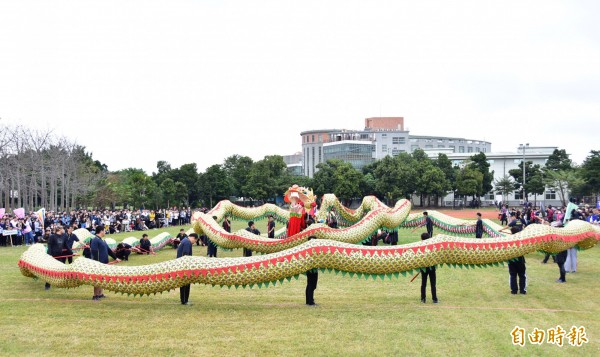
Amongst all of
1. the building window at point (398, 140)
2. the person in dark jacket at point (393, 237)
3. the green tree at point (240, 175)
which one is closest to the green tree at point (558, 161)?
the building window at point (398, 140)

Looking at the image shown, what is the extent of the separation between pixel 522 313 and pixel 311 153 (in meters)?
91.4

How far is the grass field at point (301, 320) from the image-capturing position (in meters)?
8.59

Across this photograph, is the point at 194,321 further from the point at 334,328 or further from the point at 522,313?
the point at 522,313

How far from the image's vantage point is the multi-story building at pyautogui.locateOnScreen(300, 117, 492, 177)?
8838cm

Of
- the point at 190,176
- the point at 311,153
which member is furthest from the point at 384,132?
the point at 190,176

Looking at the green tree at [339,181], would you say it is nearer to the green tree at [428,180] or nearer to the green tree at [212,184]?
the green tree at [428,180]

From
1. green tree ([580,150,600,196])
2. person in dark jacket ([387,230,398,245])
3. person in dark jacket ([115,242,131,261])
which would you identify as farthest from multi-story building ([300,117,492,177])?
person in dark jacket ([115,242,131,261])

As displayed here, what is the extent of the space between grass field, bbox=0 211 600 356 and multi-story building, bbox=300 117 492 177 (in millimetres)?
73899

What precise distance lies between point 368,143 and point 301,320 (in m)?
79.7

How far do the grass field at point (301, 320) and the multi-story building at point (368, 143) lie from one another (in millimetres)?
73899

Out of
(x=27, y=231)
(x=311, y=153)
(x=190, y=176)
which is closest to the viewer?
(x=27, y=231)

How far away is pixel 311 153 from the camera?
102 m

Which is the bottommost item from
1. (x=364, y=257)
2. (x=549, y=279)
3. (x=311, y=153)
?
(x=549, y=279)

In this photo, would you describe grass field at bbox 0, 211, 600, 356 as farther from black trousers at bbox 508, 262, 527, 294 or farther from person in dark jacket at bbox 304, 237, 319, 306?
black trousers at bbox 508, 262, 527, 294
